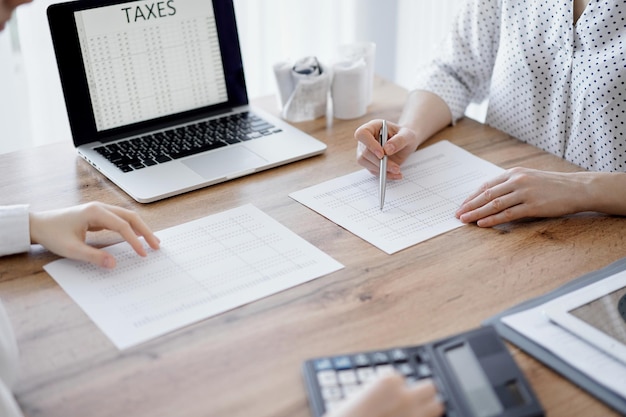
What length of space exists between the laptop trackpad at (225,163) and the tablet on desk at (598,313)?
1.99 ft

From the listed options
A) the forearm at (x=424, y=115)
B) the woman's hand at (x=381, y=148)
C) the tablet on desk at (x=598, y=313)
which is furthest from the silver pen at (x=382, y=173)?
the tablet on desk at (x=598, y=313)

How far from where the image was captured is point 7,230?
3.78ft

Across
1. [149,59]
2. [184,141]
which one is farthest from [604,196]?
[149,59]

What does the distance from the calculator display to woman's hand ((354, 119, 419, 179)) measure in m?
0.51

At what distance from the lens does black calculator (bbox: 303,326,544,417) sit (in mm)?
847

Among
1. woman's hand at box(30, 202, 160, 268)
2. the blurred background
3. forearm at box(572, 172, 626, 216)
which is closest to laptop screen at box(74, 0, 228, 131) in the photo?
woman's hand at box(30, 202, 160, 268)

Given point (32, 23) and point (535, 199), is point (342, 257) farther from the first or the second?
point (32, 23)

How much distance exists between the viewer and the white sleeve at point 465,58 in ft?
5.29

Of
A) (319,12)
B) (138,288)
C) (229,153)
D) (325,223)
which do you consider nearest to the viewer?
(138,288)

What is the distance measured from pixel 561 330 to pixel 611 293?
113mm

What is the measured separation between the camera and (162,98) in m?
1.52

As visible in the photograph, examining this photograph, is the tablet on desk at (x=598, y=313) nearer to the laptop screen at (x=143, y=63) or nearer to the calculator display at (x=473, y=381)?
the calculator display at (x=473, y=381)

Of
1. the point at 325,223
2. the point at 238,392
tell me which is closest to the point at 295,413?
the point at 238,392

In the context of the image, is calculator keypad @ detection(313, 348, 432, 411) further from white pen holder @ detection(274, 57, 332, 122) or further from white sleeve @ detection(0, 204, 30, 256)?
white pen holder @ detection(274, 57, 332, 122)
